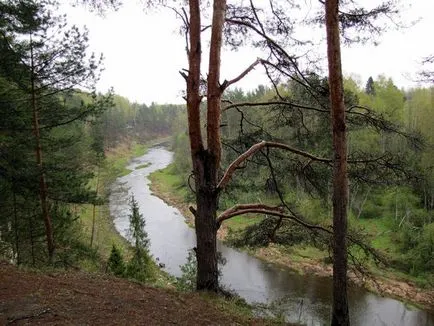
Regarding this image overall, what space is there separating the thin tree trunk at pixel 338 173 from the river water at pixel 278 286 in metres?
5.14

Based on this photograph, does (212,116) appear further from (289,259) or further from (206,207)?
(289,259)

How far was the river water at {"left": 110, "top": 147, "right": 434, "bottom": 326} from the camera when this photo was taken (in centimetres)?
1608

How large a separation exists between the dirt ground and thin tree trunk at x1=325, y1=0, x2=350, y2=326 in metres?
1.09

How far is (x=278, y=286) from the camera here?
63.1 feet

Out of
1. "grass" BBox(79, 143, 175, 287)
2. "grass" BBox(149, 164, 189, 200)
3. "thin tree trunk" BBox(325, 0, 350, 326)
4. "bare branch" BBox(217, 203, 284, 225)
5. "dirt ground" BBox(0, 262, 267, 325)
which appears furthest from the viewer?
"grass" BBox(149, 164, 189, 200)

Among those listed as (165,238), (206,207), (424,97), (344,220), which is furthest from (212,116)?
(424,97)

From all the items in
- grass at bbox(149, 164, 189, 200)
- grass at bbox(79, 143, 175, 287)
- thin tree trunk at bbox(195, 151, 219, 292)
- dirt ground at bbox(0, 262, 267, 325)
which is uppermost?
thin tree trunk at bbox(195, 151, 219, 292)

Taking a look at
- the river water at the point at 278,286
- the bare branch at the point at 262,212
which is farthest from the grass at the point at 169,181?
the bare branch at the point at 262,212

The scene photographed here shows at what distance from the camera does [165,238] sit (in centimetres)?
2639

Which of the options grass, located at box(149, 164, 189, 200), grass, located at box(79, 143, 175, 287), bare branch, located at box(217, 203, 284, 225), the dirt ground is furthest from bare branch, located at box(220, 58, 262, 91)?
grass, located at box(149, 164, 189, 200)

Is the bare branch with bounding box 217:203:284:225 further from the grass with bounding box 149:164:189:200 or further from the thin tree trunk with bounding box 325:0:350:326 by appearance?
the grass with bounding box 149:164:189:200

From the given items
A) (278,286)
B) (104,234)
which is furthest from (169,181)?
(278,286)

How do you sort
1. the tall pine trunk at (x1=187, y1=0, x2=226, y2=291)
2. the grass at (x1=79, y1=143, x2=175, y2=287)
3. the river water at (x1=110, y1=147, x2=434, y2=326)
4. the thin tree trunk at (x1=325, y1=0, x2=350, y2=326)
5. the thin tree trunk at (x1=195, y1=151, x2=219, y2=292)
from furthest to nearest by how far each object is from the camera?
the grass at (x1=79, y1=143, x2=175, y2=287) < the river water at (x1=110, y1=147, x2=434, y2=326) < the thin tree trunk at (x1=195, y1=151, x2=219, y2=292) < the tall pine trunk at (x1=187, y1=0, x2=226, y2=291) < the thin tree trunk at (x1=325, y1=0, x2=350, y2=326)

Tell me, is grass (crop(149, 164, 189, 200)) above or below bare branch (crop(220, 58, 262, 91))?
below
